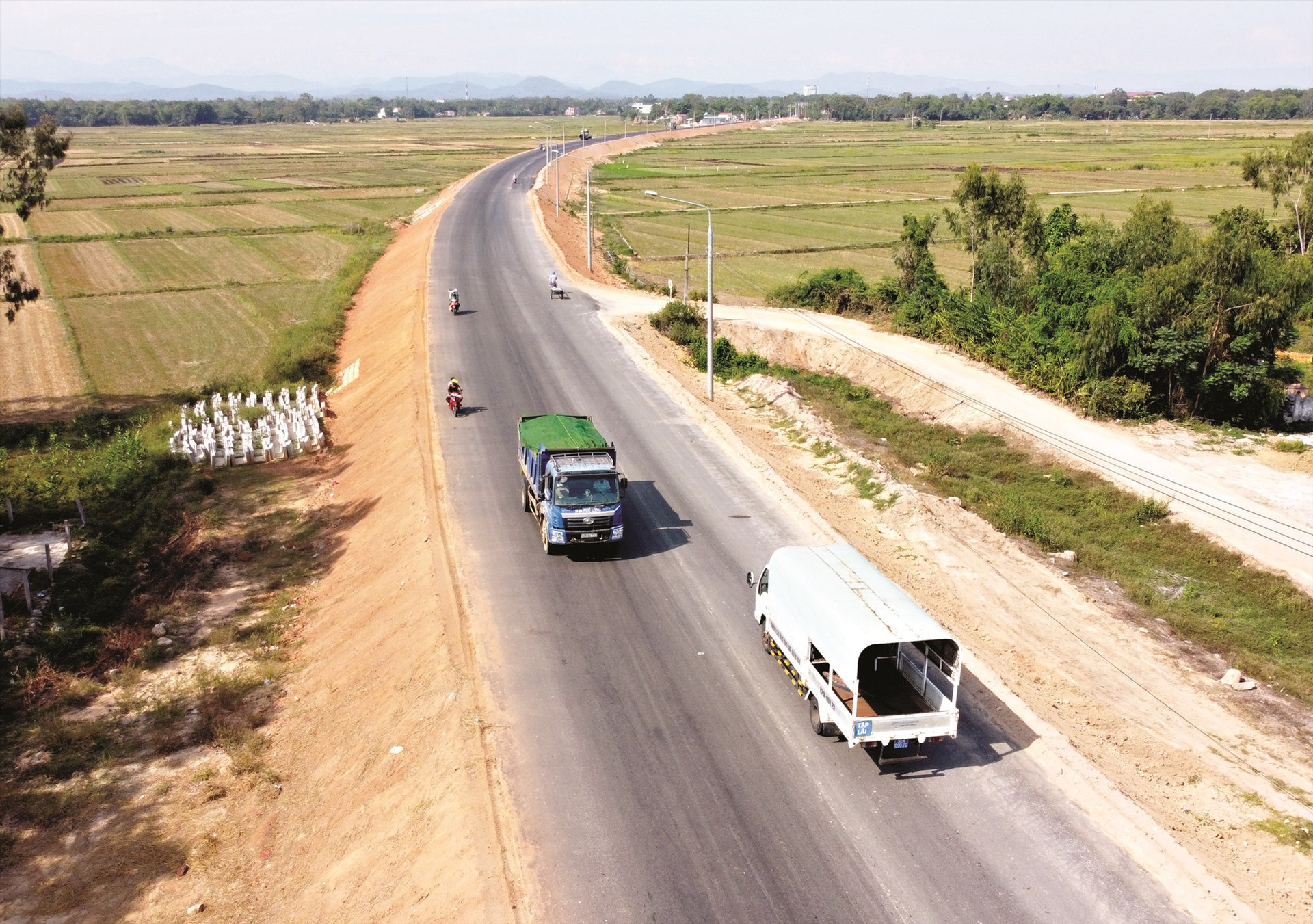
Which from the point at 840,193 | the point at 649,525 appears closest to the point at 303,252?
the point at 649,525

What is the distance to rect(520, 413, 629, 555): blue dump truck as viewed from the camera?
23500 mm

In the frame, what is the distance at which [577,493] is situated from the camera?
23641 mm

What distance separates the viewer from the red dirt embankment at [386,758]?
14.4 metres

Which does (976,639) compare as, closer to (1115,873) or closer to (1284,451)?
(1115,873)

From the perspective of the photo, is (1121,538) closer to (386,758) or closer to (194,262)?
(386,758)

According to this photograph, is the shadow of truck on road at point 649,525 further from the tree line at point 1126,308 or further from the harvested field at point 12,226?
the harvested field at point 12,226

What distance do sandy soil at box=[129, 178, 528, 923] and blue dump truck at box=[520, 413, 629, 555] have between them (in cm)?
272

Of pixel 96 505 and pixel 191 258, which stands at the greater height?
pixel 191 258

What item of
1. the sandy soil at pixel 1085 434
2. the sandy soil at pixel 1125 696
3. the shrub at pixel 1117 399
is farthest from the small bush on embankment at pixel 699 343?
the shrub at pixel 1117 399

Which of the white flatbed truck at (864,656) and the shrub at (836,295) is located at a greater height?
the shrub at (836,295)

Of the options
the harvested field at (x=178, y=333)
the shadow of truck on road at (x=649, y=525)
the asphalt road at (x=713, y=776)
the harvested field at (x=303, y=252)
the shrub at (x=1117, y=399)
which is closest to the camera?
the asphalt road at (x=713, y=776)

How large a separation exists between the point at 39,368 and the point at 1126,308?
52.4 metres

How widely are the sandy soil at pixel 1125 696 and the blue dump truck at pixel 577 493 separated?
659cm

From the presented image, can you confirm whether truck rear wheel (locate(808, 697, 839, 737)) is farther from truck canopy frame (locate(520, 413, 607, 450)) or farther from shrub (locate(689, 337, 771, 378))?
shrub (locate(689, 337, 771, 378))
